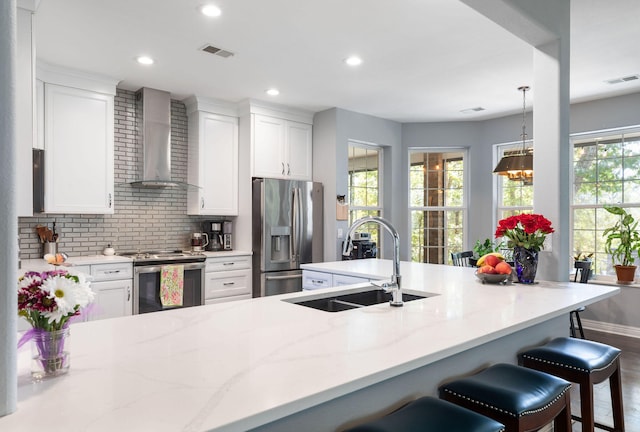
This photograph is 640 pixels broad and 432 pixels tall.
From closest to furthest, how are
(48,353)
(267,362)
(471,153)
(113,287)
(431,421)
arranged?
1. (48,353)
2. (267,362)
3. (431,421)
4. (113,287)
5. (471,153)

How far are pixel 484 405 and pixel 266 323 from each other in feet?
2.63

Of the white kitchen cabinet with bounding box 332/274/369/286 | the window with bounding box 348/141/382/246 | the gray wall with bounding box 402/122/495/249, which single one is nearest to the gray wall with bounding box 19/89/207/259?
the window with bounding box 348/141/382/246

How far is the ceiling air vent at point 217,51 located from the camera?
3.57m

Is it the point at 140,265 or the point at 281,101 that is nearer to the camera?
the point at 140,265

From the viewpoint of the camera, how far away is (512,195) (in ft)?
20.0

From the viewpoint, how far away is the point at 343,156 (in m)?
5.55

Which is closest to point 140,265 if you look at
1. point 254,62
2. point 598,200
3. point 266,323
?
point 254,62

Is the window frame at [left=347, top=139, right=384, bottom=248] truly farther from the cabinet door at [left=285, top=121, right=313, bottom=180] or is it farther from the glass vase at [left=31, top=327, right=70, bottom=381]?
the glass vase at [left=31, top=327, right=70, bottom=381]

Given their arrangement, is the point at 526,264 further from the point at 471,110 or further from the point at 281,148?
the point at 471,110

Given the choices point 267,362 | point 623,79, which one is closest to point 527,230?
point 267,362

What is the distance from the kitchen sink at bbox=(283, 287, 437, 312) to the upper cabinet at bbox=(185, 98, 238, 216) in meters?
2.94

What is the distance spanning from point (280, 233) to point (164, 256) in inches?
50.9

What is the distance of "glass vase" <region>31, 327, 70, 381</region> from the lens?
1.02 m

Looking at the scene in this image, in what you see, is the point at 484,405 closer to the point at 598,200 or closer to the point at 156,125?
the point at 156,125
